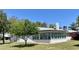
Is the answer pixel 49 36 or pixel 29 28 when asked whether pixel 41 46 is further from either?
pixel 29 28

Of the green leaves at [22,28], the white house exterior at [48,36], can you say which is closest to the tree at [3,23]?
the green leaves at [22,28]

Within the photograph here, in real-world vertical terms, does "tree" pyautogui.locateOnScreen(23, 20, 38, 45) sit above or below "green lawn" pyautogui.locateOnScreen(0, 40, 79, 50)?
above

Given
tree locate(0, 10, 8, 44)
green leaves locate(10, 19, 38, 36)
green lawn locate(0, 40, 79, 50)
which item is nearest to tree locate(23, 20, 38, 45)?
green leaves locate(10, 19, 38, 36)

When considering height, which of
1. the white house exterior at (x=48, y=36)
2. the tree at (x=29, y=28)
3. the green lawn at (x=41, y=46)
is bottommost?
the green lawn at (x=41, y=46)

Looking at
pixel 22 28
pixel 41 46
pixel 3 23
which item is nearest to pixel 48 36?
pixel 41 46

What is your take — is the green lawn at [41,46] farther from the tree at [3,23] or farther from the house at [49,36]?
the tree at [3,23]

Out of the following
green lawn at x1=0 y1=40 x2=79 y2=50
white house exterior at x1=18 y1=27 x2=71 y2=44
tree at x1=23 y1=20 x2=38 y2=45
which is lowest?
Answer: green lawn at x1=0 y1=40 x2=79 y2=50

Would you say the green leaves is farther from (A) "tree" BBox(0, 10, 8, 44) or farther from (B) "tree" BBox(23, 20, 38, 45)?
(A) "tree" BBox(0, 10, 8, 44)

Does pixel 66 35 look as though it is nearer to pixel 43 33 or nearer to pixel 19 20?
pixel 43 33

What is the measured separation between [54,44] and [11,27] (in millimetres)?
928

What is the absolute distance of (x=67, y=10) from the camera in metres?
8.45
